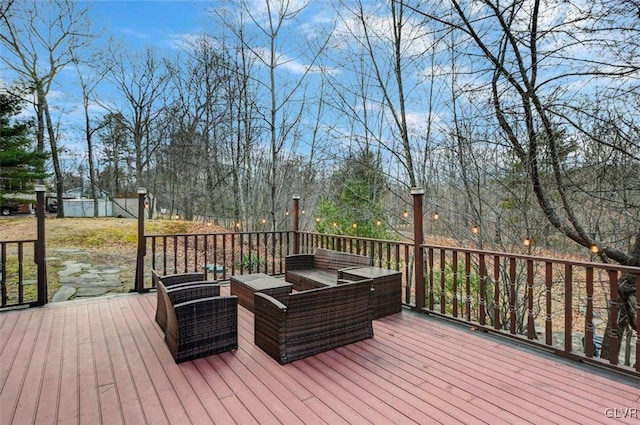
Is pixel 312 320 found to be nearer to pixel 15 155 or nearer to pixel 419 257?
pixel 419 257

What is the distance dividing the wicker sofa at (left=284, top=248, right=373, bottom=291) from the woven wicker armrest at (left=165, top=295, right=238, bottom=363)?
4.81 feet

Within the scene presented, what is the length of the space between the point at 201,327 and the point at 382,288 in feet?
6.86

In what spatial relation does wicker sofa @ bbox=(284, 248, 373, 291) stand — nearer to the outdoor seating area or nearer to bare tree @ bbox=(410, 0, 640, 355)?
the outdoor seating area

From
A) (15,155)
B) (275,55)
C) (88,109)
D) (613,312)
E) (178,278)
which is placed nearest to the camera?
(613,312)

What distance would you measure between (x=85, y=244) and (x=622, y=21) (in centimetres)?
1181

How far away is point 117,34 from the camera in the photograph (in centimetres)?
1192

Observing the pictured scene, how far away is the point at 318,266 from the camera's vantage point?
17.1ft

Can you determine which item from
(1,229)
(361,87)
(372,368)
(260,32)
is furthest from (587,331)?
(1,229)

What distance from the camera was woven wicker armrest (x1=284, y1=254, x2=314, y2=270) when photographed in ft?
16.8

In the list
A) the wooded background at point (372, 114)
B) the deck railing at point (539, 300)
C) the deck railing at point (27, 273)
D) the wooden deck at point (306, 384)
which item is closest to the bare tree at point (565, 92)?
the wooded background at point (372, 114)

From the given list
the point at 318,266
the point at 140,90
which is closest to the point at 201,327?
the point at 318,266

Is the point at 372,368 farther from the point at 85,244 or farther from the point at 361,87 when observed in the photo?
the point at 85,244

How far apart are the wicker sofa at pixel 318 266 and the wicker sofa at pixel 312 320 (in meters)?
1.02

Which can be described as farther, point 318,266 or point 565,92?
point 318,266
